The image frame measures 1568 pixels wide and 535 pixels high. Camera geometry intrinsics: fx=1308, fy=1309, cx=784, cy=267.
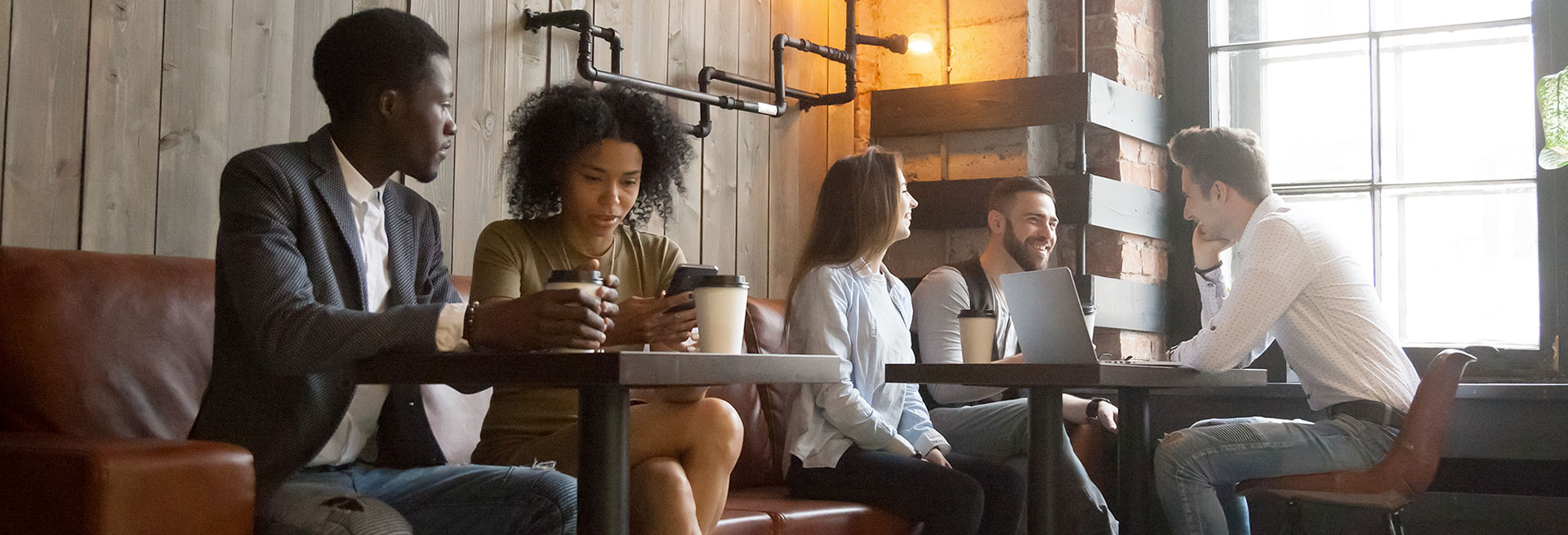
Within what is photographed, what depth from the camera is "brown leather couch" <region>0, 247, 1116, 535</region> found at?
1.37m

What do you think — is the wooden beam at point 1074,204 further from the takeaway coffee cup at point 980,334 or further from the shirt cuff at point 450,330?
the shirt cuff at point 450,330

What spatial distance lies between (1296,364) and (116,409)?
7.34 ft

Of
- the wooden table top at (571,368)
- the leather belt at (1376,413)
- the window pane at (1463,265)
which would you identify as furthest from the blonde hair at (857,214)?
the window pane at (1463,265)

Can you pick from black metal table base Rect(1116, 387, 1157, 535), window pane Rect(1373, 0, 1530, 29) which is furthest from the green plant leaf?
black metal table base Rect(1116, 387, 1157, 535)

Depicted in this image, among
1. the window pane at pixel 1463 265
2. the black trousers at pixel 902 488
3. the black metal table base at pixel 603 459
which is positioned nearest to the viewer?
the black metal table base at pixel 603 459

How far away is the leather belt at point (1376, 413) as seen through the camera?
2605 mm

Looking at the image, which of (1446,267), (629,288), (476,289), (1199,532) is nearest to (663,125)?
(629,288)

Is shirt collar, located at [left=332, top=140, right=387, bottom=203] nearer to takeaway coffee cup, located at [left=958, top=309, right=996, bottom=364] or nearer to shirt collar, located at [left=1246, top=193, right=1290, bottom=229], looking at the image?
takeaway coffee cup, located at [left=958, top=309, right=996, bottom=364]

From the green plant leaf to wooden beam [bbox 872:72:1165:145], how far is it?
3.41ft

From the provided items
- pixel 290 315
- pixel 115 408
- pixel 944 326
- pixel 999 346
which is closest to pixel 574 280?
pixel 290 315

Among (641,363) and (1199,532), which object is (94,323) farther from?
(1199,532)

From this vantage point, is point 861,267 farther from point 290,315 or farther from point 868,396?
point 290,315

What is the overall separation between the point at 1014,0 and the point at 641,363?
276 cm

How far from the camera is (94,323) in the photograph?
190cm
